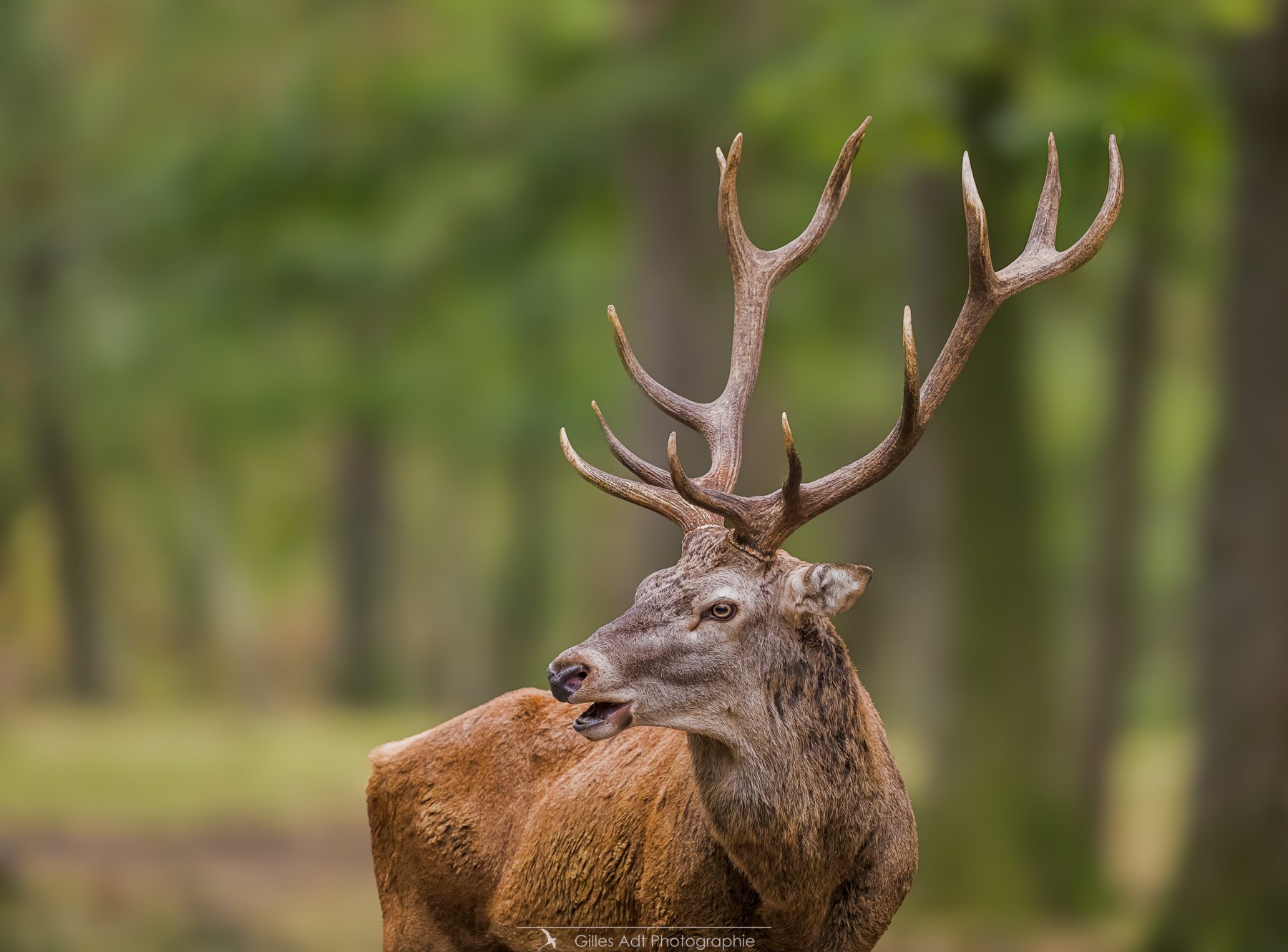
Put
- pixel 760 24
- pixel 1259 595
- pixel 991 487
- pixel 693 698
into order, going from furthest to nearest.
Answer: pixel 760 24 → pixel 991 487 → pixel 1259 595 → pixel 693 698

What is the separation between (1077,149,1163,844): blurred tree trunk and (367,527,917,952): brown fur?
328 inches

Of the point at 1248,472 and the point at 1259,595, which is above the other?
the point at 1248,472

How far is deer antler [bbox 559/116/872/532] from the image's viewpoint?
384cm

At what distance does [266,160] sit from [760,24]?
373cm

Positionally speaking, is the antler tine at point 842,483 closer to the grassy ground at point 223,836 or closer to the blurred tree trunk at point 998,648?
the blurred tree trunk at point 998,648

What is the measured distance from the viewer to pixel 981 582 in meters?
9.08

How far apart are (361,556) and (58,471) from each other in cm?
372

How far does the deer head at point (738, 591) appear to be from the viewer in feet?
11.2

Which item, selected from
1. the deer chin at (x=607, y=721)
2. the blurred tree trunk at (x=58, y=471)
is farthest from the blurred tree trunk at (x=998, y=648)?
the blurred tree trunk at (x=58, y=471)

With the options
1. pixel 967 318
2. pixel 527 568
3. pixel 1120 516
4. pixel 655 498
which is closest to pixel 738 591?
pixel 655 498

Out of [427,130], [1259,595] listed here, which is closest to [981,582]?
[1259,595]

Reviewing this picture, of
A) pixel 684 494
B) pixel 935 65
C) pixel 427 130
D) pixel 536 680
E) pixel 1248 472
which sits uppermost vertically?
pixel 427 130

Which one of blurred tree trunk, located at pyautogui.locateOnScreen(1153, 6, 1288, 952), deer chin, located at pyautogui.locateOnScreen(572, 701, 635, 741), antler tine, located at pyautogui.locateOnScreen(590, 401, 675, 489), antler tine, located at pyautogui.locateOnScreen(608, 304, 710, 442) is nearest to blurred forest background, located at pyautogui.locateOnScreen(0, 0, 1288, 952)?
blurred tree trunk, located at pyautogui.locateOnScreen(1153, 6, 1288, 952)

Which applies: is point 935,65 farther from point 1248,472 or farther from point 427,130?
point 427,130
